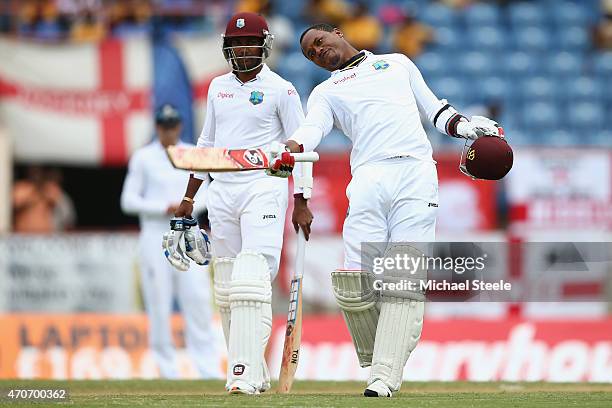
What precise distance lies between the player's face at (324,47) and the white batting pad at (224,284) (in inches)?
49.4

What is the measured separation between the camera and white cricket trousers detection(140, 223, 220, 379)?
34.8ft

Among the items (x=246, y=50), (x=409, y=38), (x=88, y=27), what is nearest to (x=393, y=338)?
(x=246, y=50)

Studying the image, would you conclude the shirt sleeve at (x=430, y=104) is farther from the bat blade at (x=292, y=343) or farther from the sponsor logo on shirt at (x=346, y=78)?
the bat blade at (x=292, y=343)

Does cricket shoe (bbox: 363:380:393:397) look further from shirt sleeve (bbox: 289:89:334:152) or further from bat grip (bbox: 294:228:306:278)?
shirt sleeve (bbox: 289:89:334:152)

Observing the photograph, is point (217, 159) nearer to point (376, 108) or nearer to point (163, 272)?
point (376, 108)

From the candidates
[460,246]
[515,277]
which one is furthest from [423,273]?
[515,277]

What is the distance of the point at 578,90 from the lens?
17.5m

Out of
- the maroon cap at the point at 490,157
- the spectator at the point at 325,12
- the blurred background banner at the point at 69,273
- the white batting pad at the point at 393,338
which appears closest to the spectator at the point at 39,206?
the blurred background banner at the point at 69,273

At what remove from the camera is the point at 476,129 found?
670 cm

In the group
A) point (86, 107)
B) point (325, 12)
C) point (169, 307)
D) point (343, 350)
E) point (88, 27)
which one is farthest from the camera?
point (325, 12)

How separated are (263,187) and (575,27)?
39.2 feet

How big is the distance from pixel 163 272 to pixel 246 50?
12.1 feet

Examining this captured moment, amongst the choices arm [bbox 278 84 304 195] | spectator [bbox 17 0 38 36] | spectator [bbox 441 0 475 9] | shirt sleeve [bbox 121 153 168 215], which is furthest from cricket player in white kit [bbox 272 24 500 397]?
spectator [bbox 441 0 475 9]

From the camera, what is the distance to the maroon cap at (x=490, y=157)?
6.57 meters
